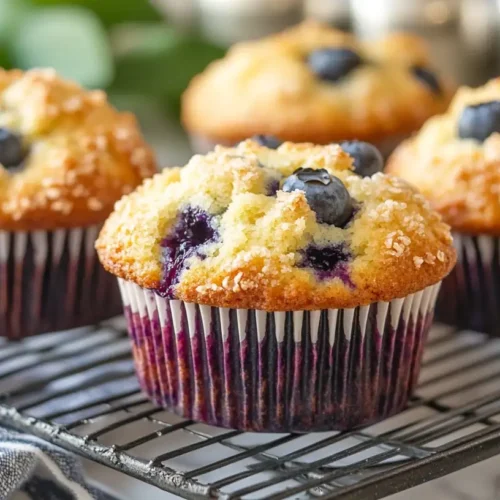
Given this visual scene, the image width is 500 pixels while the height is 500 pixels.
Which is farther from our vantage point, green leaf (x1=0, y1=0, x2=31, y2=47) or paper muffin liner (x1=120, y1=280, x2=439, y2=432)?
green leaf (x1=0, y1=0, x2=31, y2=47)

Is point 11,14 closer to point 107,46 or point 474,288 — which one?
point 107,46

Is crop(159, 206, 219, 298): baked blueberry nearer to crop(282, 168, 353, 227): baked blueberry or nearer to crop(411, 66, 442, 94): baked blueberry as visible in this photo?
crop(282, 168, 353, 227): baked blueberry

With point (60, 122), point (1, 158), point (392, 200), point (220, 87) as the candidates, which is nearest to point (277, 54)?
point (220, 87)

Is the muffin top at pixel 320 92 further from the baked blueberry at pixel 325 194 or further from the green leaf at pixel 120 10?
the baked blueberry at pixel 325 194

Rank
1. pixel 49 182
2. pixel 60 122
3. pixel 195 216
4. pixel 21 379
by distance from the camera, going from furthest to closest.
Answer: pixel 60 122, pixel 49 182, pixel 21 379, pixel 195 216

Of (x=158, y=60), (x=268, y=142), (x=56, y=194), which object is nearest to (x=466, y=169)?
(x=268, y=142)

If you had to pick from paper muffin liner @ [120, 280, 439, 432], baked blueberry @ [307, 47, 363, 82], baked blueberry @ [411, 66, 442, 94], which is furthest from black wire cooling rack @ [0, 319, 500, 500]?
baked blueberry @ [411, 66, 442, 94]

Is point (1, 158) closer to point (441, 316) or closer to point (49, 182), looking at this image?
point (49, 182)
